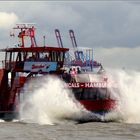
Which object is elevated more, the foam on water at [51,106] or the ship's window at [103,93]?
the ship's window at [103,93]

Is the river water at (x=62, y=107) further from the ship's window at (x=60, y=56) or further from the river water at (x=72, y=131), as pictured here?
the ship's window at (x=60, y=56)

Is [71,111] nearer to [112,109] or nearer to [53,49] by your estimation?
[112,109]

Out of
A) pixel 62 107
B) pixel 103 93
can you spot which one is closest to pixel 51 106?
pixel 62 107

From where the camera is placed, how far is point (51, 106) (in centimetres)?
5172

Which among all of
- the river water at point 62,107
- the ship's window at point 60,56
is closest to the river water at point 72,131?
the river water at point 62,107

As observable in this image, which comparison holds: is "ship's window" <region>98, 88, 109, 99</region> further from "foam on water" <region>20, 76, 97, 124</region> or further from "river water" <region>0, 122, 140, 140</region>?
"river water" <region>0, 122, 140, 140</region>

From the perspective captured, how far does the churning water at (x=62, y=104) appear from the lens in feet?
168

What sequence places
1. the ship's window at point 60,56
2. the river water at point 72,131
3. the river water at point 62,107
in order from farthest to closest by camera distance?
1. the ship's window at point 60,56
2. the river water at point 62,107
3. the river water at point 72,131

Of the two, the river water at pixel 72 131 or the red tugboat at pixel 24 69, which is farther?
the red tugboat at pixel 24 69

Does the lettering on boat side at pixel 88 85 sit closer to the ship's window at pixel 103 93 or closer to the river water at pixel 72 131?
the ship's window at pixel 103 93

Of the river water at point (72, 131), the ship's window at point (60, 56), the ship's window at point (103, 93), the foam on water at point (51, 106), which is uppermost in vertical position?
the ship's window at point (60, 56)

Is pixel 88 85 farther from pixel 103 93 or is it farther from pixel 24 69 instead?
pixel 24 69

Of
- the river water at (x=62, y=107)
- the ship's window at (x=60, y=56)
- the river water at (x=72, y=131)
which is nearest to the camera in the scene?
the river water at (x=72, y=131)

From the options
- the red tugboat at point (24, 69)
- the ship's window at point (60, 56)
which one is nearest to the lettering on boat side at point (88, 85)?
the red tugboat at point (24, 69)
